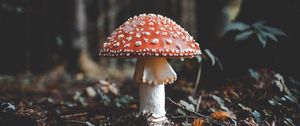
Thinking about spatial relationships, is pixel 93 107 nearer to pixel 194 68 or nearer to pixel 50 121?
pixel 50 121

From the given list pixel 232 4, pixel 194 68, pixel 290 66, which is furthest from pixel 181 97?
pixel 232 4

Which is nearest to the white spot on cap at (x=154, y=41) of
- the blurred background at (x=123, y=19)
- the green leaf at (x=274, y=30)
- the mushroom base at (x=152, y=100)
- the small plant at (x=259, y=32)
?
the mushroom base at (x=152, y=100)

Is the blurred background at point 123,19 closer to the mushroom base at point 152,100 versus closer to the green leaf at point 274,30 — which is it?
the green leaf at point 274,30

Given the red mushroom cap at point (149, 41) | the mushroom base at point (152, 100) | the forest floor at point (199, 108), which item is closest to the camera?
the red mushroom cap at point (149, 41)

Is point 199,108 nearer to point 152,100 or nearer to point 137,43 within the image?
point 152,100

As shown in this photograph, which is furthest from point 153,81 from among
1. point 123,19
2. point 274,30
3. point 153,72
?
point 123,19

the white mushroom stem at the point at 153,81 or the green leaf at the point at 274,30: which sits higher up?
the green leaf at the point at 274,30

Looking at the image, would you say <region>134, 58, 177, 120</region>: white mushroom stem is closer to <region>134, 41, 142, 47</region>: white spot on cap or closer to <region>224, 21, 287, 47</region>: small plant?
<region>134, 41, 142, 47</region>: white spot on cap
